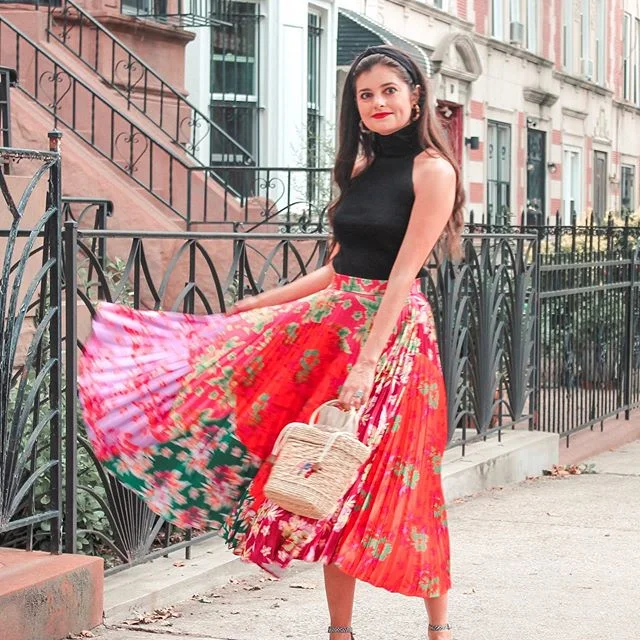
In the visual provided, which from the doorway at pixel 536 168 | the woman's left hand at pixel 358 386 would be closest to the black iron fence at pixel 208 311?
the woman's left hand at pixel 358 386

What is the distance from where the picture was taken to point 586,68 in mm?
30562

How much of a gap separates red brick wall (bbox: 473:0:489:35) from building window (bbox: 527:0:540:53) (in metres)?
2.54

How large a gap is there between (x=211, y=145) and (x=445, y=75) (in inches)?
275

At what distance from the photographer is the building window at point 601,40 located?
31656 millimetres

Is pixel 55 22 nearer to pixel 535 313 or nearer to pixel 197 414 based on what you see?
pixel 535 313

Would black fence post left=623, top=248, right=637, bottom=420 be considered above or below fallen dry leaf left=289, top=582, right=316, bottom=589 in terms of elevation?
above

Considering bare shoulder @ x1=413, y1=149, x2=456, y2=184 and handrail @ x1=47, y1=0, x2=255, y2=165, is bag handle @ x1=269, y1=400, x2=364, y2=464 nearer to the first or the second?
bare shoulder @ x1=413, y1=149, x2=456, y2=184

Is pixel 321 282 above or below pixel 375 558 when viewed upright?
above

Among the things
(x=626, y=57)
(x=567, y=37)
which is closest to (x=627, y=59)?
(x=626, y=57)

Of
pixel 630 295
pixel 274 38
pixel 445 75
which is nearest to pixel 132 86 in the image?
pixel 274 38

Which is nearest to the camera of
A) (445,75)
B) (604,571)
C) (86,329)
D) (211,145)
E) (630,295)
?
(604,571)

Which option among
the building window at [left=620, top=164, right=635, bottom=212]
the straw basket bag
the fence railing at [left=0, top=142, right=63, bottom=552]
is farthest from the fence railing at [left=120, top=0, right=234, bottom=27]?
the building window at [left=620, top=164, right=635, bottom=212]

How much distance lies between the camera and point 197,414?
14.9 ft

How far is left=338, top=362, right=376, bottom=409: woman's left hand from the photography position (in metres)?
4.23
